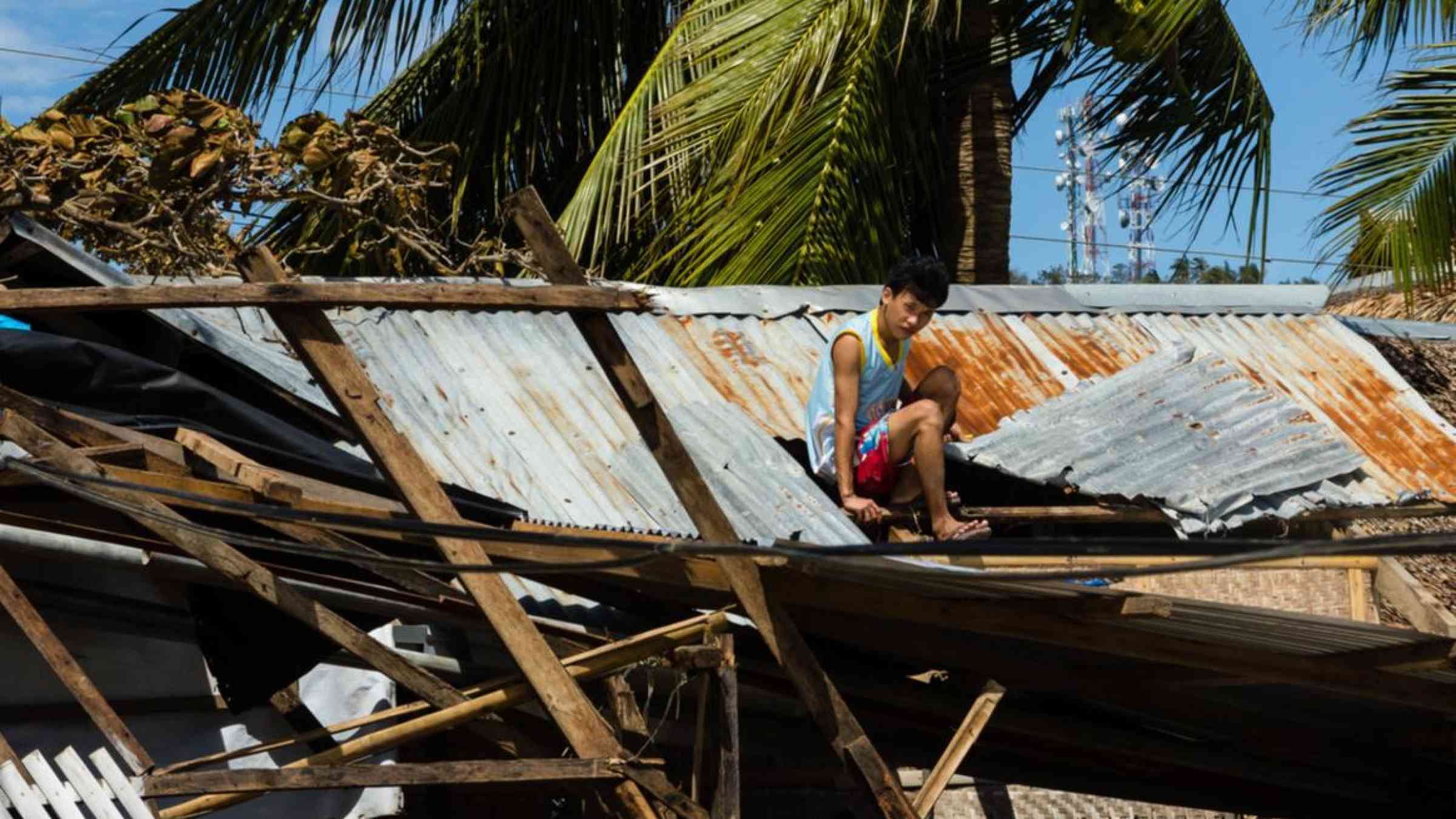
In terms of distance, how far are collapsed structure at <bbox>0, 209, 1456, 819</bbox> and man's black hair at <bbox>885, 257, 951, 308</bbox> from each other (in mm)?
689

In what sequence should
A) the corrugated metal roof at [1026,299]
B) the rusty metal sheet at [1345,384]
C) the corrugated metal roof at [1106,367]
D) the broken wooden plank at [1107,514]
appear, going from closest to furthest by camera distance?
the broken wooden plank at [1107,514] → the corrugated metal roof at [1106,367] → the rusty metal sheet at [1345,384] → the corrugated metal roof at [1026,299]

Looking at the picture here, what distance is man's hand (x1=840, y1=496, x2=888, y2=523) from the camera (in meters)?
5.53

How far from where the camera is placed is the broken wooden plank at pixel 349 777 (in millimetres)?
4262

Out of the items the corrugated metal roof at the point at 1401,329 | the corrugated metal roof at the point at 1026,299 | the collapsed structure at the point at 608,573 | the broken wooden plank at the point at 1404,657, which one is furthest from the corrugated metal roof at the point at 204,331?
the corrugated metal roof at the point at 1401,329

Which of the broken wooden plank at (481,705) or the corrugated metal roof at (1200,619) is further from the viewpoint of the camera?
the broken wooden plank at (481,705)

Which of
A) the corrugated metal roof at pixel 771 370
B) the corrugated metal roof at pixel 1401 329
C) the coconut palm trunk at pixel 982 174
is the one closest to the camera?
the corrugated metal roof at pixel 771 370

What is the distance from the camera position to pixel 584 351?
695 cm

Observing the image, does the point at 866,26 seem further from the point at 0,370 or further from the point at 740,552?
the point at 740,552

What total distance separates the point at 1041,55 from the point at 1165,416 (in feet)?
20.7

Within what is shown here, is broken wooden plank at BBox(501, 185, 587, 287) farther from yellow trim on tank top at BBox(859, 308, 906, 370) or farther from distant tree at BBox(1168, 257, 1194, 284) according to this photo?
distant tree at BBox(1168, 257, 1194, 284)

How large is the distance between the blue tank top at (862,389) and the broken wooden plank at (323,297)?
64.5 inches

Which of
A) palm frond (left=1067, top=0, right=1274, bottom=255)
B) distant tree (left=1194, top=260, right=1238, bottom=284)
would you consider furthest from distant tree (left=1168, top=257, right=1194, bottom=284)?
palm frond (left=1067, top=0, right=1274, bottom=255)

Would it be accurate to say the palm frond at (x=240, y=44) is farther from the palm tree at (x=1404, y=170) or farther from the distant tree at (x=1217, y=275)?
the distant tree at (x=1217, y=275)

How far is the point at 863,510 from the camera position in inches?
218
